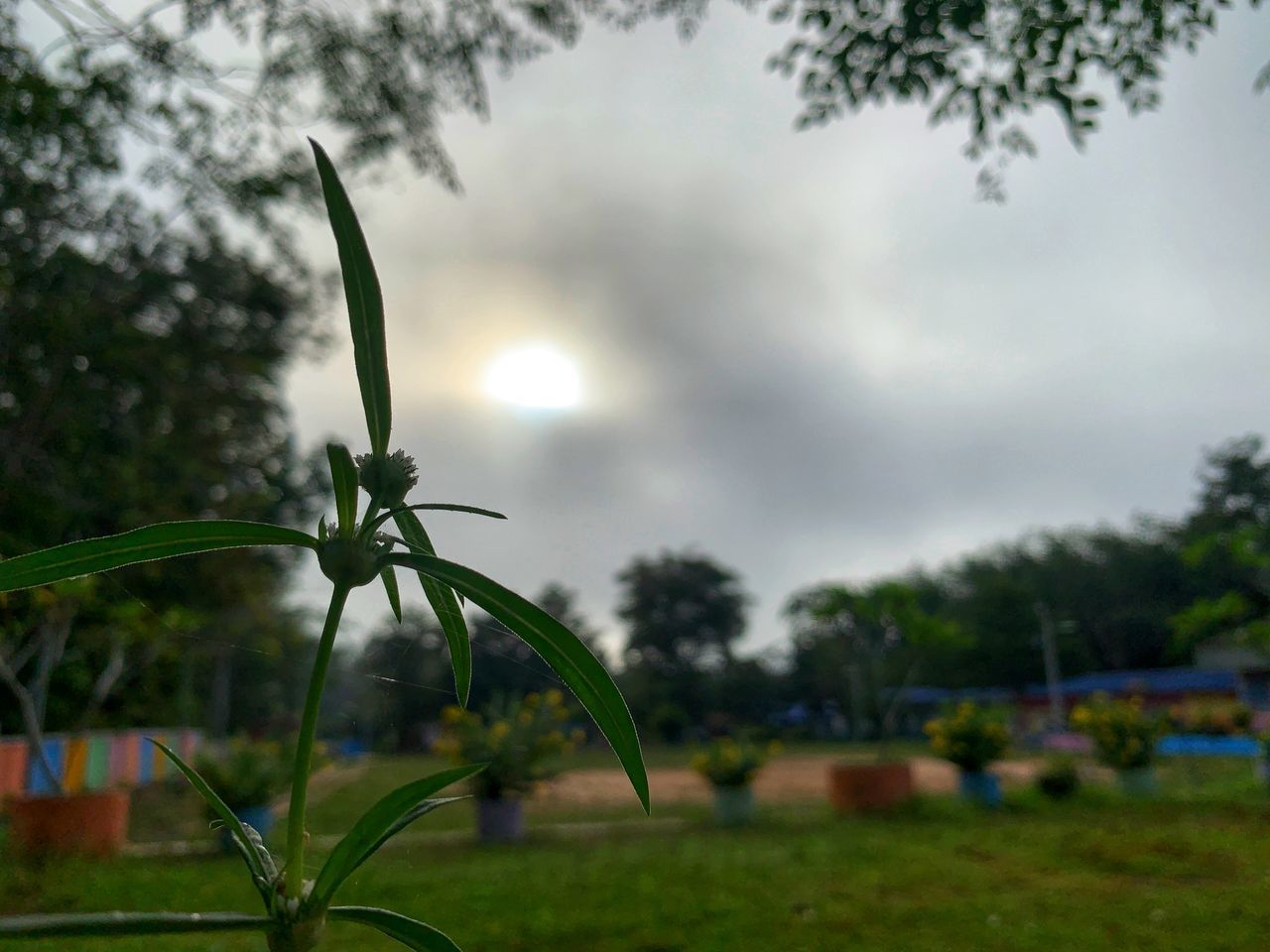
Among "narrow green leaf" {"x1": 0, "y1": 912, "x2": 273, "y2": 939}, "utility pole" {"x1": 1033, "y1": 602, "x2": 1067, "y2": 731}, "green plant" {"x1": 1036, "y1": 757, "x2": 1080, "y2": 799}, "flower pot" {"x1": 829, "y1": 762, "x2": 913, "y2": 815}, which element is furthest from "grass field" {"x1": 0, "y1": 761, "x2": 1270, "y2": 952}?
"utility pole" {"x1": 1033, "y1": 602, "x2": 1067, "y2": 731}

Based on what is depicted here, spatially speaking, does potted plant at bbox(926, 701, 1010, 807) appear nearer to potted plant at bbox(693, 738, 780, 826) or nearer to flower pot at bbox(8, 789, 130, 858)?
potted plant at bbox(693, 738, 780, 826)

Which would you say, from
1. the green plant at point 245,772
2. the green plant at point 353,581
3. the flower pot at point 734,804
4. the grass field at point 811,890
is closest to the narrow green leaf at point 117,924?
the green plant at point 353,581

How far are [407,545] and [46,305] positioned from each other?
4365 millimetres

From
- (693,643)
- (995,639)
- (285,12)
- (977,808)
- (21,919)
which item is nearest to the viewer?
(21,919)

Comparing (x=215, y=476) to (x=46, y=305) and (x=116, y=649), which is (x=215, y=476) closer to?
(x=116, y=649)

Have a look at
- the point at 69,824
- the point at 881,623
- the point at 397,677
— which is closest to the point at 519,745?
the point at 69,824

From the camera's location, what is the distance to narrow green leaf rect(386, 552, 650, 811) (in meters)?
0.36

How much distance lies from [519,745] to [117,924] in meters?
5.22

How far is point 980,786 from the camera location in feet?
21.0

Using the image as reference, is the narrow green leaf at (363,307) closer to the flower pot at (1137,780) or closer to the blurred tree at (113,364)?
the blurred tree at (113,364)

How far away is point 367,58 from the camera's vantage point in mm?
3777

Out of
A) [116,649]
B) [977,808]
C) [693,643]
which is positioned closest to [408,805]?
[116,649]

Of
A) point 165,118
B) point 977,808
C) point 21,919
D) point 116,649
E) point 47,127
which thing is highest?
point 165,118

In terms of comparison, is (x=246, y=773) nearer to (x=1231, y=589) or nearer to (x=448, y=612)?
(x=448, y=612)
